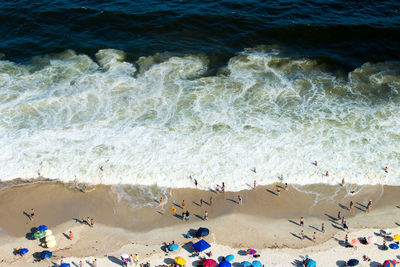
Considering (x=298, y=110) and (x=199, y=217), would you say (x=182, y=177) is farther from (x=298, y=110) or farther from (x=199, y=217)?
(x=298, y=110)

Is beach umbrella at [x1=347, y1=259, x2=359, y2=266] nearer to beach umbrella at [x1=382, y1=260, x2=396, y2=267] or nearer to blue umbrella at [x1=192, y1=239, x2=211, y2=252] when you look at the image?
beach umbrella at [x1=382, y1=260, x2=396, y2=267]

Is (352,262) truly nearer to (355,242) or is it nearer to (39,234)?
(355,242)

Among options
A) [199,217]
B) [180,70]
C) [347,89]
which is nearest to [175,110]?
[180,70]

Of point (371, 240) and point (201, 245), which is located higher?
point (371, 240)

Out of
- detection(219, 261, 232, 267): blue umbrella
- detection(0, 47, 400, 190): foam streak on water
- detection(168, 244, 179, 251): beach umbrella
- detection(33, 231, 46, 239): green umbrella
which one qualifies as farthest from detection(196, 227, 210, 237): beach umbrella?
detection(33, 231, 46, 239): green umbrella

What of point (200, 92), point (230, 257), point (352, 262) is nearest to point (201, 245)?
point (230, 257)

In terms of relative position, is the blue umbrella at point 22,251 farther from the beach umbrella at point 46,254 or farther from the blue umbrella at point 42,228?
the blue umbrella at point 42,228
